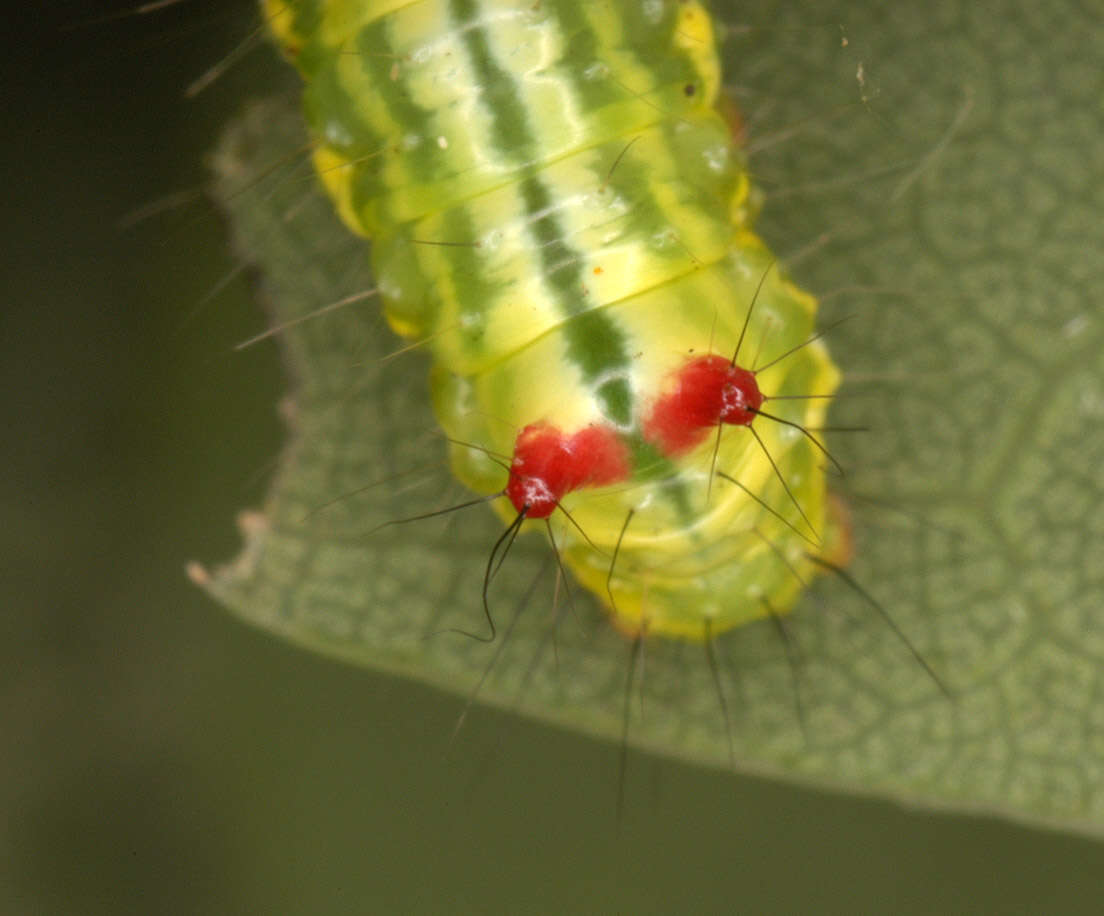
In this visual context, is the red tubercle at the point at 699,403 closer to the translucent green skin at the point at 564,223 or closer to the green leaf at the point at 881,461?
the translucent green skin at the point at 564,223

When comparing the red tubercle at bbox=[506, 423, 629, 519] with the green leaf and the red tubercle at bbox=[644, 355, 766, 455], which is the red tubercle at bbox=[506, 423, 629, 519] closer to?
the red tubercle at bbox=[644, 355, 766, 455]

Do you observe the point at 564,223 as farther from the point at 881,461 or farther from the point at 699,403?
the point at 881,461

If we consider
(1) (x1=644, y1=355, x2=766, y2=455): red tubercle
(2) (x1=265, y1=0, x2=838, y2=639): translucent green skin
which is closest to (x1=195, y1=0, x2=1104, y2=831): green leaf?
(2) (x1=265, y1=0, x2=838, y2=639): translucent green skin

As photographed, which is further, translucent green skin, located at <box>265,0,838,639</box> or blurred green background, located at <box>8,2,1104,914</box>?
blurred green background, located at <box>8,2,1104,914</box>

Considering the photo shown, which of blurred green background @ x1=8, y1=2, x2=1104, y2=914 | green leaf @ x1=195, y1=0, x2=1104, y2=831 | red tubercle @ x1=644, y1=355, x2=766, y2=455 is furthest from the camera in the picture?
blurred green background @ x1=8, y1=2, x2=1104, y2=914

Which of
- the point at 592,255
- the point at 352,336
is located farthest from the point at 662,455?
the point at 352,336

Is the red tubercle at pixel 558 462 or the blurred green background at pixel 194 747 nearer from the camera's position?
the red tubercle at pixel 558 462

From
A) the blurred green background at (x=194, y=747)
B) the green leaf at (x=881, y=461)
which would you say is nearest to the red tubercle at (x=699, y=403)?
the green leaf at (x=881, y=461)

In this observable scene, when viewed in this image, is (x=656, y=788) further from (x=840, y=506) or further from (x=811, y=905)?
(x=840, y=506)
